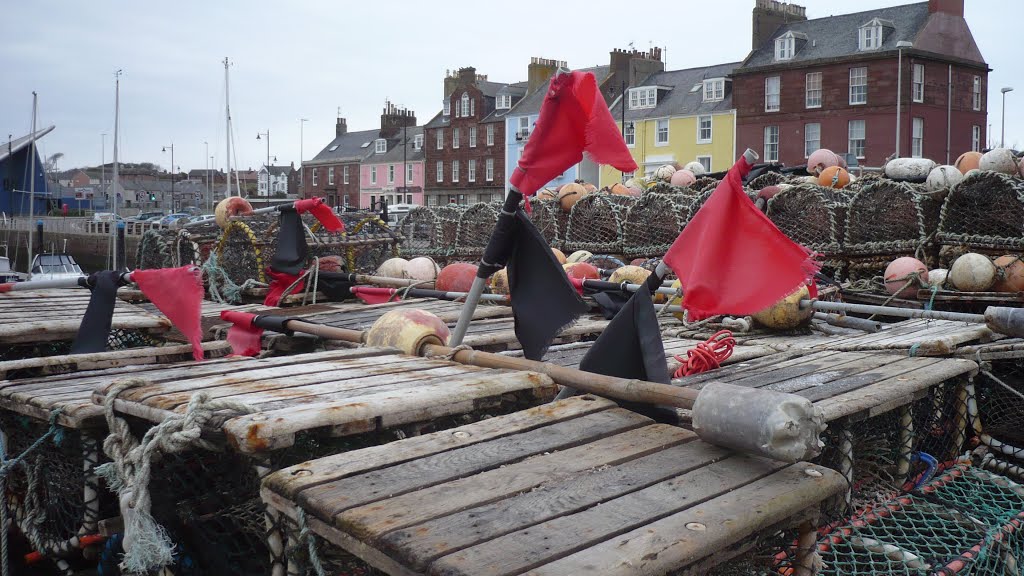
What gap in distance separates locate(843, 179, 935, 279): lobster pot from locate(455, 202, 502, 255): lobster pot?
5314 mm

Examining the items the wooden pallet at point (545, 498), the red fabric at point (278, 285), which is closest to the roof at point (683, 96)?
the red fabric at point (278, 285)

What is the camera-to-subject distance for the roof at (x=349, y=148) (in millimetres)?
66062

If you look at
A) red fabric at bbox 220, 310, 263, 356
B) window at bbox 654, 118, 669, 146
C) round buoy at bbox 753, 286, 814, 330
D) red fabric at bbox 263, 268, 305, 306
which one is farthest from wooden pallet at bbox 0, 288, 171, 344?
window at bbox 654, 118, 669, 146

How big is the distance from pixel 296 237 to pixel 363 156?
59066 mm

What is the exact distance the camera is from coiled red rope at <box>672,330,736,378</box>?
388cm

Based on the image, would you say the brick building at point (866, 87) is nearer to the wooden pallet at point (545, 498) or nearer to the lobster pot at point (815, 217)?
the lobster pot at point (815, 217)

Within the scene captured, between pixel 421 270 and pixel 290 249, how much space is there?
4.52 ft

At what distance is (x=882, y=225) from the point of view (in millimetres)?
9438

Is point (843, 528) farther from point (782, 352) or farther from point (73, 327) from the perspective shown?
point (73, 327)

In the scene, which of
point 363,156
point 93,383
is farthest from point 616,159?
point 363,156

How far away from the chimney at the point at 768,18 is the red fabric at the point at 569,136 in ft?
132

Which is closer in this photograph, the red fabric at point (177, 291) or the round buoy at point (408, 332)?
the round buoy at point (408, 332)

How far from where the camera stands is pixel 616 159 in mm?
3125

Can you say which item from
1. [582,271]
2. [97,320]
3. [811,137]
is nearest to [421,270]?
[582,271]
